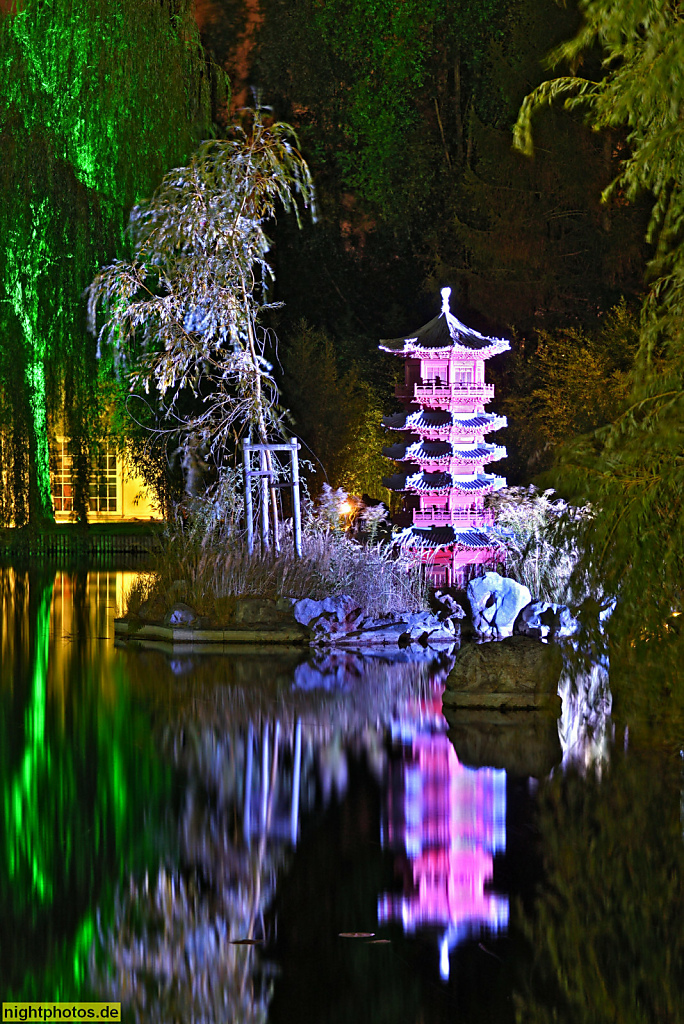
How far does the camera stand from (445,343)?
68.1 ft

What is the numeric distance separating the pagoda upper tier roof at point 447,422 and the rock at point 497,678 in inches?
379

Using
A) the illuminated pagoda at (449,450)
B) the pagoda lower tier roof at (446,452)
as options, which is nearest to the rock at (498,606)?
the illuminated pagoda at (449,450)

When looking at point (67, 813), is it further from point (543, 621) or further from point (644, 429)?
point (543, 621)

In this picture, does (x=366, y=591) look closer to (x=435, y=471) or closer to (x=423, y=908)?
(x=435, y=471)

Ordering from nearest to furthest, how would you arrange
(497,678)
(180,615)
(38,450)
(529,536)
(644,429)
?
(644,429) → (497,678) → (180,615) → (529,536) → (38,450)

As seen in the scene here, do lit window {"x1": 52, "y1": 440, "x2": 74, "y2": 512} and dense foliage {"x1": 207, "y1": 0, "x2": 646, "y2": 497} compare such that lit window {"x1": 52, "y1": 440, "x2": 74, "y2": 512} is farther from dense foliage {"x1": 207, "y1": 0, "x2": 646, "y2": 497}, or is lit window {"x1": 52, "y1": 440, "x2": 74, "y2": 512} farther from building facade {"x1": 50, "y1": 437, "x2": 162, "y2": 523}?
dense foliage {"x1": 207, "y1": 0, "x2": 646, "y2": 497}

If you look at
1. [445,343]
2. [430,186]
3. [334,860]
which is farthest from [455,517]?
[430,186]

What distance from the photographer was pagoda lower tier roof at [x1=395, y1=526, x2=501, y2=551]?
20.4m

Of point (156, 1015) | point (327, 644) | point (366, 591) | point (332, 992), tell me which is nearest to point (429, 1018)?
point (332, 992)

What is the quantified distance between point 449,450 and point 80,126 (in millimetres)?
8297

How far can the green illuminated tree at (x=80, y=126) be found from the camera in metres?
22.8

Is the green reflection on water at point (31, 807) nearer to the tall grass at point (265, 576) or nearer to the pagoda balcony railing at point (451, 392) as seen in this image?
the tall grass at point (265, 576)

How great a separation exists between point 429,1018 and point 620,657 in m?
1.66

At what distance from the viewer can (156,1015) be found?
503 centimetres
